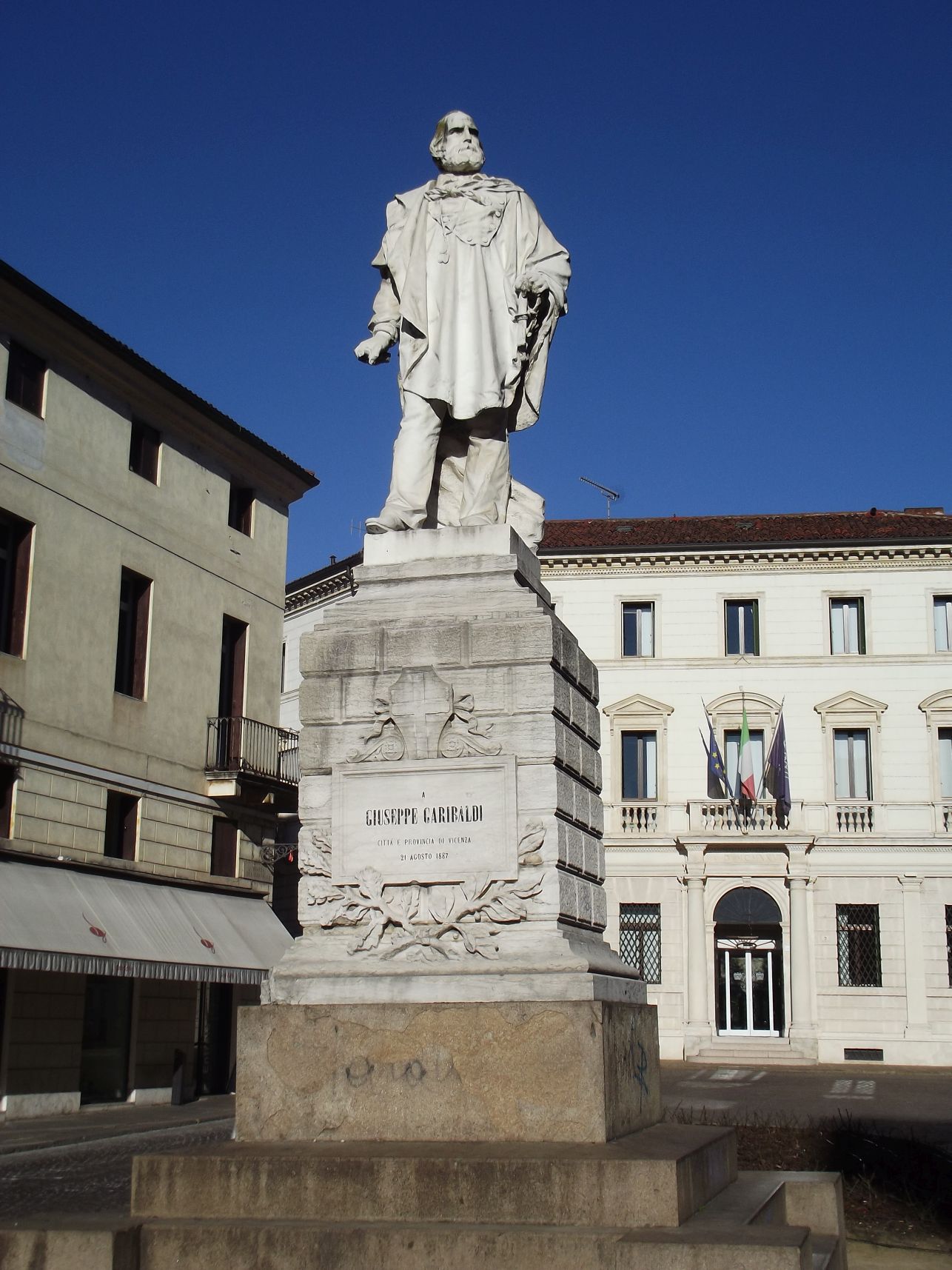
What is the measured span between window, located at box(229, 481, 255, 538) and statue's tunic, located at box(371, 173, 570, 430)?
70.2ft

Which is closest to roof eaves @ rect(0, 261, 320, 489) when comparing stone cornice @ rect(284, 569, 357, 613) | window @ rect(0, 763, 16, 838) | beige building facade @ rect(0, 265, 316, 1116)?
beige building facade @ rect(0, 265, 316, 1116)

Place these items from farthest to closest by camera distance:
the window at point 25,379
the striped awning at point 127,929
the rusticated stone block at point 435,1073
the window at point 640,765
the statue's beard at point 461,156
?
1. the window at point 640,765
2. the window at point 25,379
3. the striped awning at point 127,929
4. the statue's beard at point 461,156
5. the rusticated stone block at point 435,1073

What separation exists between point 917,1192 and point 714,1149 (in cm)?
481

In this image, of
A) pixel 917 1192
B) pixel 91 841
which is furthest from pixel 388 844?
pixel 91 841

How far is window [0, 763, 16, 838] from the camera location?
21.5m

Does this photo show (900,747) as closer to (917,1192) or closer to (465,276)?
(917,1192)

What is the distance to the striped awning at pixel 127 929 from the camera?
2014 cm

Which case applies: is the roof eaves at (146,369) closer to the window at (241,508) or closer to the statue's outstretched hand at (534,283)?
the window at (241,508)

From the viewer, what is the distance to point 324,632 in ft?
26.2

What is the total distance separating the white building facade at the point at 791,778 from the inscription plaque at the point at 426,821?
107 ft

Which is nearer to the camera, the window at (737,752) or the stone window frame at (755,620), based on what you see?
the window at (737,752)

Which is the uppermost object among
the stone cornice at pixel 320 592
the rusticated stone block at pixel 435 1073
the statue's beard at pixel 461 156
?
the stone cornice at pixel 320 592

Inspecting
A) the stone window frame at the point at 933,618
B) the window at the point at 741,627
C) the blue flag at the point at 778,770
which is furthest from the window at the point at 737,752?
the stone window frame at the point at 933,618

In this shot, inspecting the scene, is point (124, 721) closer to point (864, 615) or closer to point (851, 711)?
point (851, 711)
